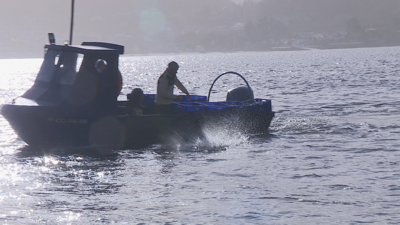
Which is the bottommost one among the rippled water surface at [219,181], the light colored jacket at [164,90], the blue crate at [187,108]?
the rippled water surface at [219,181]

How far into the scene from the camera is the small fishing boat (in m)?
15.5

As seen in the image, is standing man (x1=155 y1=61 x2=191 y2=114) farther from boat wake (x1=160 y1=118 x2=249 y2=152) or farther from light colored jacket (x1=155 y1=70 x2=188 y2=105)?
boat wake (x1=160 y1=118 x2=249 y2=152)

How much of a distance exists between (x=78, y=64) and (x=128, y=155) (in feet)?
8.87

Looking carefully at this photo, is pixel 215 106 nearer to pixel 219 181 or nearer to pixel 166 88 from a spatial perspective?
pixel 166 88

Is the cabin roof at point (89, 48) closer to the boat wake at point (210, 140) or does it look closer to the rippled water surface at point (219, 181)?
the rippled water surface at point (219, 181)

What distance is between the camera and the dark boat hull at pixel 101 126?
15422 millimetres

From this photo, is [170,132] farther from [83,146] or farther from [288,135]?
[288,135]

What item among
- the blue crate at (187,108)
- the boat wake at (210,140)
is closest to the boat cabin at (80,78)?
the blue crate at (187,108)

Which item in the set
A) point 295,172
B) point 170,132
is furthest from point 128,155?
point 295,172

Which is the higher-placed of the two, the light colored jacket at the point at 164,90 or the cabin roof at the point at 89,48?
the cabin roof at the point at 89,48

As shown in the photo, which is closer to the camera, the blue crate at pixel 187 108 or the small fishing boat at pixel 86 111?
the small fishing boat at pixel 86 111

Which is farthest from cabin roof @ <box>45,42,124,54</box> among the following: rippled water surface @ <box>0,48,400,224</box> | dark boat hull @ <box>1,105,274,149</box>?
rippled water surface @ <box>0,48,400,224</box>

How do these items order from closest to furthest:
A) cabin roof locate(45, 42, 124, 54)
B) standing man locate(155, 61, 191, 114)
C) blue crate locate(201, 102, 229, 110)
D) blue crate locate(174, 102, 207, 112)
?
cabin roof locate(45, 42, 124, 54) < standing man locate(155, 61, 191, 114) < blue crate locate(174, 102, 207, 112) < blue crate locate(201, 102, 229, 110)

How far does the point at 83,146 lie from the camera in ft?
53.3
